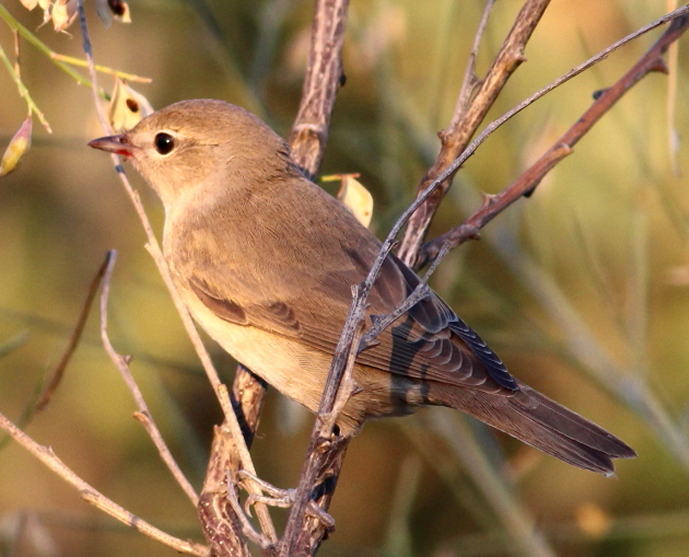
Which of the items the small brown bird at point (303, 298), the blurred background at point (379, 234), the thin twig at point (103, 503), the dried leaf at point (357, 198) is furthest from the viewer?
the blurred background at point (379, 234)

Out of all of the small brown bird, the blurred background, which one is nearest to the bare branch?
the small brown bird

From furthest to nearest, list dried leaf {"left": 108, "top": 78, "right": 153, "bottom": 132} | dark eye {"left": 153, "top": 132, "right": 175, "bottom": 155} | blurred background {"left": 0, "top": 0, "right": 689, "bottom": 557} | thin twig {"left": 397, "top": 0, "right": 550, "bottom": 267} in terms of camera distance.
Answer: blurred background {"left": 0, "top": 0, "right": 689, "bottom": 557} < dark eye {"left": 153, "top": 132, "right": 175, "bottom": 155} < dried leaf {"left": 108, "top": 78, "right": 153, "bottom": 132} < thin twig {"left": 397, "top": 0, "right": 550, "bottom": 267}

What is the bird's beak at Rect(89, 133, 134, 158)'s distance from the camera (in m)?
3.26

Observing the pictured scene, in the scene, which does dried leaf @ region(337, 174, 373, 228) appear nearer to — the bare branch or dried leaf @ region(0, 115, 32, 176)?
the bare branch

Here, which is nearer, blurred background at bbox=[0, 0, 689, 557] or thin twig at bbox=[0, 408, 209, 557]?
thin twig at bbox=[0, 408, 209, 557]

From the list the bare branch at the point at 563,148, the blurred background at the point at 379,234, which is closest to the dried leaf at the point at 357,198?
the bare branch at the point at 563,148

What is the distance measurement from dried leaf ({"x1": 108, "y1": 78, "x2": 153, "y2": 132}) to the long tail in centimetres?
141

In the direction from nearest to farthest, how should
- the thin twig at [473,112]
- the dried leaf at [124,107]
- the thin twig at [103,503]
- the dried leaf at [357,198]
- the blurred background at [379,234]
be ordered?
1. the thin twig at [103,503]
2. the thin twig at [473,112]
3. the dried leaf at [124,107]
4. the dried leaf at [357,198]
5. the blurred background at [379,234]

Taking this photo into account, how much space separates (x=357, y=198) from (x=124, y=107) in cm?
92

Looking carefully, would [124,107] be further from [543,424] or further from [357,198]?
[543,424]

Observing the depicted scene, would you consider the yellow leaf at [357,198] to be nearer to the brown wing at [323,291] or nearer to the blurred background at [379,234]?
the brown wing at [323,291]

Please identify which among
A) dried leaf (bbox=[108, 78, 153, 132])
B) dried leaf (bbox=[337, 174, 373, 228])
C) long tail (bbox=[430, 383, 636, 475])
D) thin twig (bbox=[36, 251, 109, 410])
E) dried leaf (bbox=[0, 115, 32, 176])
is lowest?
thin twig (bbox=[36, 251, 109, 410])

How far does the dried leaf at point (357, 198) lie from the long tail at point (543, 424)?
0.73m

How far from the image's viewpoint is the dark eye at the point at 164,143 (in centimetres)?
353
